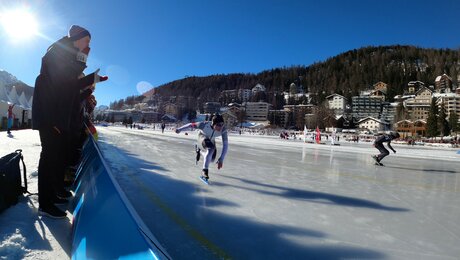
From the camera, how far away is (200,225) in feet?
12.7

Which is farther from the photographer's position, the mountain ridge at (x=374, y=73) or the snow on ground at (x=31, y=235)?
the mountain ridge at (x=374, y=73)

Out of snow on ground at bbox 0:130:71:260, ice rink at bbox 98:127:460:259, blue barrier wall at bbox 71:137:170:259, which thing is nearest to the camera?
blue barrier wall at bbox 71:137:170:259

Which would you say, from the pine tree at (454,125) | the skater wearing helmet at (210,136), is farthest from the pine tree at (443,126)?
the skater wearing helmet at (210,136)

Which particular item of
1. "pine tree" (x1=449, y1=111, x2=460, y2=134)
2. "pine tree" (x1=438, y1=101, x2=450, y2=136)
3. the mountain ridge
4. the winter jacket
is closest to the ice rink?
the winter jacket

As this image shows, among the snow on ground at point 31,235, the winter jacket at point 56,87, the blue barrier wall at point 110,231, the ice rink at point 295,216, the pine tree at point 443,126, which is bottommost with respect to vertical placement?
the ice rink at point 295,216

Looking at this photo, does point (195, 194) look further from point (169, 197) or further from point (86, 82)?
point (86, 82)

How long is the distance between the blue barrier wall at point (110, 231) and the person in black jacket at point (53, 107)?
671 millimetres

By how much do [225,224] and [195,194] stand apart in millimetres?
1722

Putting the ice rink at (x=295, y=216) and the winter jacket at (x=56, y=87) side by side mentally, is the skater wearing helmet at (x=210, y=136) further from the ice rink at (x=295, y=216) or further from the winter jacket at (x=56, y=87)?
the winter jacket at (x=56, y=87)

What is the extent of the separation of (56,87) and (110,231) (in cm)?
194

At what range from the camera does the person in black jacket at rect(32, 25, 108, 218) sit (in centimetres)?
341

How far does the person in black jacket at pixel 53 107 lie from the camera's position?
11.2 feet

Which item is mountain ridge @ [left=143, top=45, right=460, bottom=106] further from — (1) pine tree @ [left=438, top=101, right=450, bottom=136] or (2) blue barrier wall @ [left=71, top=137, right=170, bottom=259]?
(2) blue barrier wall @ [left=71, top=137, right=170, bottom=259]

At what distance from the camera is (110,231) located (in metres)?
2.29
